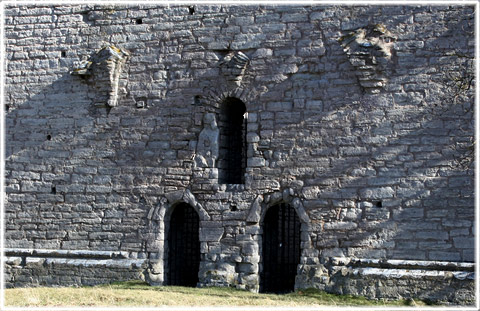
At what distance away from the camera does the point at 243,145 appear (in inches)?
539

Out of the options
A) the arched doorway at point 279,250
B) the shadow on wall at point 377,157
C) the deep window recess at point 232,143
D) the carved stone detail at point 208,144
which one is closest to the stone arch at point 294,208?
the shadow on wall at point 377,157

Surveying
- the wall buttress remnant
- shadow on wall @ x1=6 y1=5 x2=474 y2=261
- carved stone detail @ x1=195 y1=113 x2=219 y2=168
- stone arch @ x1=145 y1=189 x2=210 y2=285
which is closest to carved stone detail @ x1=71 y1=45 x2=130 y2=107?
the wall buttress remnant

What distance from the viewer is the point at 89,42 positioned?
45.1ft

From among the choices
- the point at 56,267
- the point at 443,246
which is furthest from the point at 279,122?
the point at 56,267

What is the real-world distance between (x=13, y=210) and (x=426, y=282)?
7.24 metres

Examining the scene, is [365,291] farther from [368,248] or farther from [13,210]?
[13,210]

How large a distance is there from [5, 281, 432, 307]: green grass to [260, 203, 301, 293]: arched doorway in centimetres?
97

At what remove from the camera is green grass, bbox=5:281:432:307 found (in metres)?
10.7

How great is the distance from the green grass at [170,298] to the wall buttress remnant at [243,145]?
0.28m

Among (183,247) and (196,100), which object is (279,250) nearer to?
(183,247)

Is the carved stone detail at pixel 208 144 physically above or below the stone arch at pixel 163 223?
above

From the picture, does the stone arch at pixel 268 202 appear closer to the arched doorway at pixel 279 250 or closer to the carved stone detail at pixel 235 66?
the arched doorway at pixel 279 250

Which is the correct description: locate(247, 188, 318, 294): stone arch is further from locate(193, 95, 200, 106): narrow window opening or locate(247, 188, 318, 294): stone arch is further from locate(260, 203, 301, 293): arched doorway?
locate(193, 95, 200, 106): narrow window opening

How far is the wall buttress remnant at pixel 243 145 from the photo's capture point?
38.2 feet
